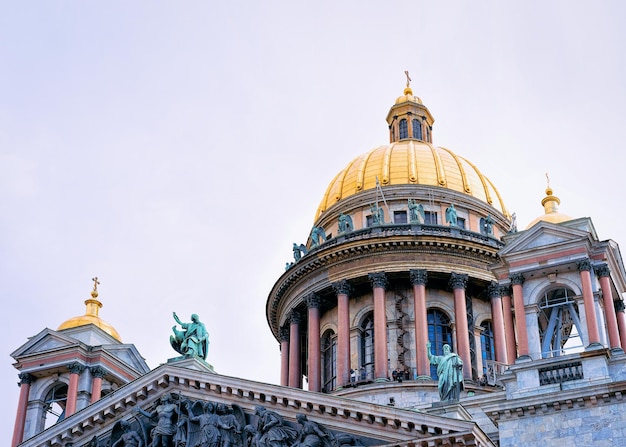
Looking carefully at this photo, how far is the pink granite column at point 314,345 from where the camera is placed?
168 ft

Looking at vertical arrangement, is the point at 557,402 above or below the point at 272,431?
above

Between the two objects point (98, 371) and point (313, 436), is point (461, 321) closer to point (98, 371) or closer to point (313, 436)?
point (98, 371)

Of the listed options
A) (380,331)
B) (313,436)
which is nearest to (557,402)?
(313,436)

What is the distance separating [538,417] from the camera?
33.6 metres

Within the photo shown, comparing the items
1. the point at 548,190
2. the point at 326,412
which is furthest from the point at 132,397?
the point at 548,190

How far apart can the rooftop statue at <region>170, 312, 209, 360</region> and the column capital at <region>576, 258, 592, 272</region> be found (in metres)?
13.2

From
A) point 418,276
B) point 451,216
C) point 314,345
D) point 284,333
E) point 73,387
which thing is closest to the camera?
point 73,387

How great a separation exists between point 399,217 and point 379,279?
15.1 feet

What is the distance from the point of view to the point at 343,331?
5069 cm

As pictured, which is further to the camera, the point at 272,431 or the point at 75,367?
the point at 75,367

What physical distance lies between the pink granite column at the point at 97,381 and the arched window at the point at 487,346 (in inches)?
668

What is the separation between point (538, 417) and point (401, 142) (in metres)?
27.9

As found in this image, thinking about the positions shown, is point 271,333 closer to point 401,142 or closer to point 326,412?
point 401,142

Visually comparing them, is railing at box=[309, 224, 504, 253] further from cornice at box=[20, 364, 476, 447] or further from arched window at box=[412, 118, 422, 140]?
cornice at box=[20, 364, 476, 447]
